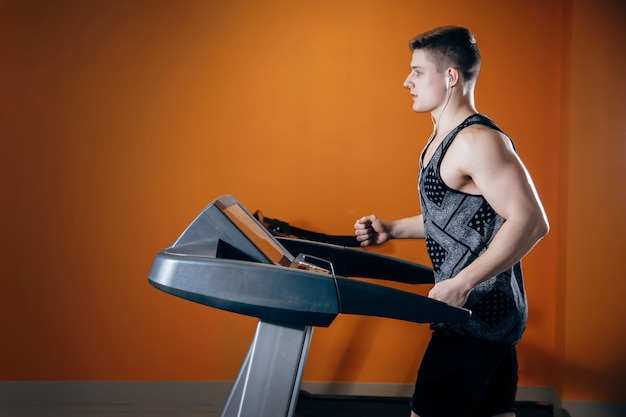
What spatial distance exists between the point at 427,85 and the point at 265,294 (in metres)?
0.77

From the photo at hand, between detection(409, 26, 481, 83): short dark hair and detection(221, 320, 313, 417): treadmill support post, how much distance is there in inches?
30.2

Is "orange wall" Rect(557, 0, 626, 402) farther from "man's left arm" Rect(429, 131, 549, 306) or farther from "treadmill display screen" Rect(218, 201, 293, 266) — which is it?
"treadmill display screen" Rect(218, 201, 293, 266)

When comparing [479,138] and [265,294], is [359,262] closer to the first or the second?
[479,138]

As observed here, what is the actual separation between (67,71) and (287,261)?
2110 mm

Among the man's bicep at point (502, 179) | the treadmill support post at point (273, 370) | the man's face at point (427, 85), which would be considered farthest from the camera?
the man's face at point (427, 85)

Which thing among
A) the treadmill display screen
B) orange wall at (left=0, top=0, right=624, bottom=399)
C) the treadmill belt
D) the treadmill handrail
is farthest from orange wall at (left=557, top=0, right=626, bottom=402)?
the treadmill display screen

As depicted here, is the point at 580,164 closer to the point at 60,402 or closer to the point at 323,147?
the point at 323,147

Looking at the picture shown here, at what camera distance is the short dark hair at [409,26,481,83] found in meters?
1.64

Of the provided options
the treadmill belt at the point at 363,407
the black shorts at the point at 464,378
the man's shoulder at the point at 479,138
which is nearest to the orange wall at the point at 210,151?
the treadmill belt at the point at 363,407

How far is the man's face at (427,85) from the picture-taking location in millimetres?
1653

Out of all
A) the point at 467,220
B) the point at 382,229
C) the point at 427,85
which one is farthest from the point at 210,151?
the point at 467,220

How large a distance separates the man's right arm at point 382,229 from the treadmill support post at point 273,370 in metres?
0.58

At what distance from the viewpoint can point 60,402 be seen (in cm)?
310

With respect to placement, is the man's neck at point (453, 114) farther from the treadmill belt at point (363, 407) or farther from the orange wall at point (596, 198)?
the treadmill belt at point (363, 407)
